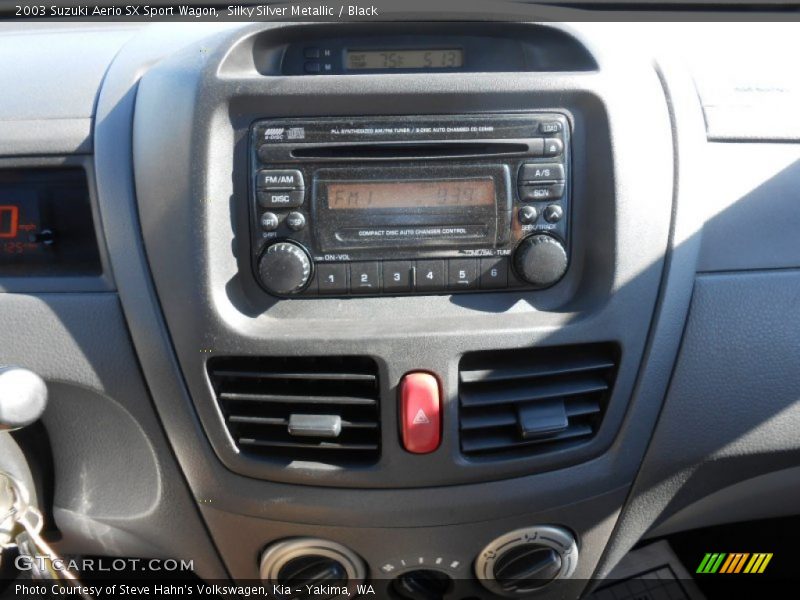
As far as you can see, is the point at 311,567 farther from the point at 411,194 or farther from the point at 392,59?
the point at 392,59

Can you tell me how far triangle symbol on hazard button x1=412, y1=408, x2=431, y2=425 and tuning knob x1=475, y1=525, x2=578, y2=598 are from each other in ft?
1.16

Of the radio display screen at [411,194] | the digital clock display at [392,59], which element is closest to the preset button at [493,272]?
the radio display screen at [411,194]

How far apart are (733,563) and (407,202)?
1603mm

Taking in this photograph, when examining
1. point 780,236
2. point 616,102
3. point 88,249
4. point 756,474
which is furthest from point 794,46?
point 88,249

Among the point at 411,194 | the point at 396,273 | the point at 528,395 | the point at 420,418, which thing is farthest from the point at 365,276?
the point at 528,395

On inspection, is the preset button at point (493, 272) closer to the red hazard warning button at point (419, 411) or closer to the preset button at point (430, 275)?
the preset button at point (430, 275)

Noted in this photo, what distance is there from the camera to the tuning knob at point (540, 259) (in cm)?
131

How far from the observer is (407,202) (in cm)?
130

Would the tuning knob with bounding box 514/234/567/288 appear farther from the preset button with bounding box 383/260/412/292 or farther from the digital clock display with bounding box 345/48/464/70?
the digital clock display with bounding box 345/48/464/70

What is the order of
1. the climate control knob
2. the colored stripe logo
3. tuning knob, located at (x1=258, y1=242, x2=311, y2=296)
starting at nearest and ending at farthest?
tuning knob, located at (x1=258, y1=242, x2=311, y2=296)
the climate control knob
the colored stripe logo

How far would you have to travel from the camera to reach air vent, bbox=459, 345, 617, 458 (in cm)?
134

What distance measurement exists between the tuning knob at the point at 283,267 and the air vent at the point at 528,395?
1.07 feet

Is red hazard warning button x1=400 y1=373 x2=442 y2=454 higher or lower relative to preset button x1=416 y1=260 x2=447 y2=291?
lower

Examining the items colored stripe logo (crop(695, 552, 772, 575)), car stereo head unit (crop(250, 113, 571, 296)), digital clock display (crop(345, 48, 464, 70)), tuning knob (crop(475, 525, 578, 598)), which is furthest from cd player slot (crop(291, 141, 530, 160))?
colored stripe logo (crop(695, 552, 772, 575))
